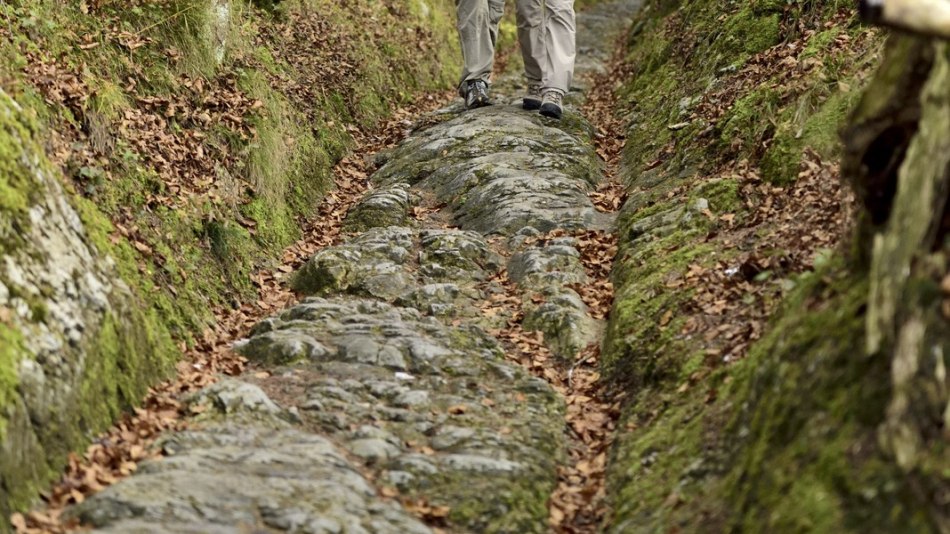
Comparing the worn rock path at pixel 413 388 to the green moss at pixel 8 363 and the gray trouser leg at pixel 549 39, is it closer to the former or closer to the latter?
the green moss at pixel 8 363

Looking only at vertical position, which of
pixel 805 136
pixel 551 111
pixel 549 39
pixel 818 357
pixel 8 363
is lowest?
pixel 8 363

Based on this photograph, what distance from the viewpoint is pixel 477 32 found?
1226 cm

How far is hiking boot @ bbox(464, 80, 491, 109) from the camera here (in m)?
12.7

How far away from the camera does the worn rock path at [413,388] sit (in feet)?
14.5

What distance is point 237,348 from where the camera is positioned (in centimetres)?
644

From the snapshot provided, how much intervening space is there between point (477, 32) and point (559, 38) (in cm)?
128

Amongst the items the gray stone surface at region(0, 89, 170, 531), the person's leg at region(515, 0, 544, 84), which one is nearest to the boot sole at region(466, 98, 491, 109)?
the person's leg at region(515, 0, 544, 84)

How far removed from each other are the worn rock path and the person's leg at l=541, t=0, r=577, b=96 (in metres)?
1.61

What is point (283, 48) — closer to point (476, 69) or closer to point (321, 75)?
point (321, 75)

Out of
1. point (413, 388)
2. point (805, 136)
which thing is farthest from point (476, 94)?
point (413, 388)

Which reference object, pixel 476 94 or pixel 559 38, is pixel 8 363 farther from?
pixel 476 94

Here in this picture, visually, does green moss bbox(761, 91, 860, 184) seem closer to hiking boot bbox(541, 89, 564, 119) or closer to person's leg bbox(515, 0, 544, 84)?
hiking boot bbox(541, 89, 564, 119)

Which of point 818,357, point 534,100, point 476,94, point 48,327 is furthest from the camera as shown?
point 476,94

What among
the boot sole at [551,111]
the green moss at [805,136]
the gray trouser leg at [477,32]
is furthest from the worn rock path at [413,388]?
the gray trouser leg at [477,32]
